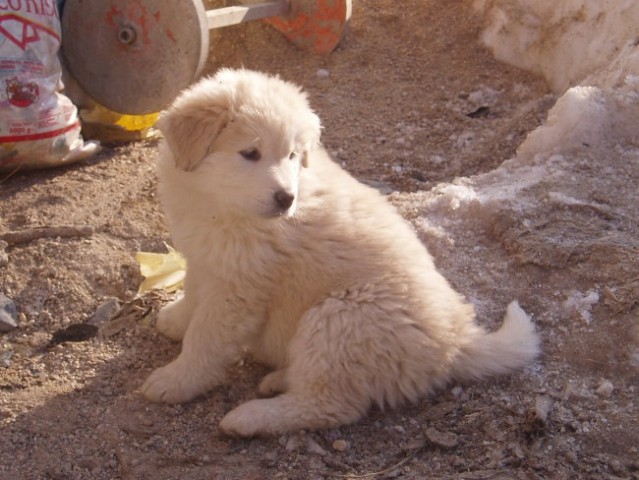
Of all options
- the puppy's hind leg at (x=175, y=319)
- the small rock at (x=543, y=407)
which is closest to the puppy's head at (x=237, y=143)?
the puppy's hind leg at (x=175, y=319)

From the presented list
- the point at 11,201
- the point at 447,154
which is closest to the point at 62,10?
the point at 11,201

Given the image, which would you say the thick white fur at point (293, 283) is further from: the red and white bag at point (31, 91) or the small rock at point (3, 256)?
the red and white bag at point (31, 91)

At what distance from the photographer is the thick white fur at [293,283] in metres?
3.22

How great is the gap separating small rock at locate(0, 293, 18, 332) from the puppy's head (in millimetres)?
1333

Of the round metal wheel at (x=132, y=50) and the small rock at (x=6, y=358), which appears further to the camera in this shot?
the round metal wheel at (x=132, y=50)

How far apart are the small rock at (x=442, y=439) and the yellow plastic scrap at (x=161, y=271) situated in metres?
1.71

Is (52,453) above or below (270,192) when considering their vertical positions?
below

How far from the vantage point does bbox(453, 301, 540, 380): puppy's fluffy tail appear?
338 centimetres

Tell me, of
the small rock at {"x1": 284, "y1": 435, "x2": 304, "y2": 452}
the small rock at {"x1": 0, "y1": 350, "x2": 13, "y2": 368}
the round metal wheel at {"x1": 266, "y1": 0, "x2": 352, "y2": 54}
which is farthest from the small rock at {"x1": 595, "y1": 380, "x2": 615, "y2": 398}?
the round metal wheel at {"x1": 266, "y1": 0, "x2": 352, "y2": 54}

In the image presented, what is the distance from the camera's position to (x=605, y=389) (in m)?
3.29

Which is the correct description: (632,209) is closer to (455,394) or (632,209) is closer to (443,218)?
(443,218)

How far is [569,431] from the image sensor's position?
10.3ft

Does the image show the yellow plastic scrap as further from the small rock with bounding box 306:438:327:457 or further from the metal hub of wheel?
the metal hub of wheel

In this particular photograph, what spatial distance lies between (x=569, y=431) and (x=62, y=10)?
447cm
